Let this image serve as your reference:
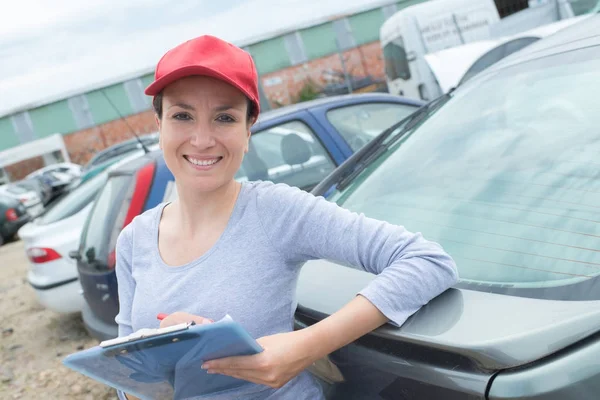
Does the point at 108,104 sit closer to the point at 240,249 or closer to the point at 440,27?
Answer: the point at 440,27

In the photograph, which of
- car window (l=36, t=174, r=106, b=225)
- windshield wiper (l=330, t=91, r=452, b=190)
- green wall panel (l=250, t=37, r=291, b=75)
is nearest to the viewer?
windshield wiper (l=330, t=91, r=452, b=190)

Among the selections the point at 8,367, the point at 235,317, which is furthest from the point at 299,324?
the point at 8,367

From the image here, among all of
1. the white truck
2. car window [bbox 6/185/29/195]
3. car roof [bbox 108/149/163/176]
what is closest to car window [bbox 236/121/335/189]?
car roof [bbox 108/149/163/176]

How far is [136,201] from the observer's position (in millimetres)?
3420

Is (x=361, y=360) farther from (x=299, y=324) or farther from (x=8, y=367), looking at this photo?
(x=8, y=367)

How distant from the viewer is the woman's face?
4.21 ft

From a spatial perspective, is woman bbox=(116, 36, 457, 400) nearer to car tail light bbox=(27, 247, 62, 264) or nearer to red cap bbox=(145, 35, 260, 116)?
red cap bbox=(145, 35, 260, 116)

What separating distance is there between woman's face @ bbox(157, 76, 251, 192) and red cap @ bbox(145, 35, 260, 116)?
3cm

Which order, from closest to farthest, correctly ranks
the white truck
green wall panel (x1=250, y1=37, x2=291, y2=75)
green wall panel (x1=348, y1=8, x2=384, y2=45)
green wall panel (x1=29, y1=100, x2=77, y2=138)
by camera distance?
1. the white truck
2. green wall panel (x1=250, y1=37, x2=291, y2=75)
3. green wall panel (x1=348, y1=8, x2=384, y2=45)
4. green wall panel (x1=29, y1=100, x2=77, y2=138)

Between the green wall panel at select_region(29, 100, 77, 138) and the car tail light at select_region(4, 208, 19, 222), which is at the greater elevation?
the green wall panel at select_region(29, 100, 77, 138)

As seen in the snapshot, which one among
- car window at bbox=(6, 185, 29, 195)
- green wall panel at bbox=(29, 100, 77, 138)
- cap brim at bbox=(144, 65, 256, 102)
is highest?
green wall panel at bbox=(29, 100, 77, 138)

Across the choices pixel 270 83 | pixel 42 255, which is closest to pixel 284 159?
pixel 42 255

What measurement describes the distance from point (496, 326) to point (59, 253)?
4199 mm

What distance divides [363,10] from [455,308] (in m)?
24.8
